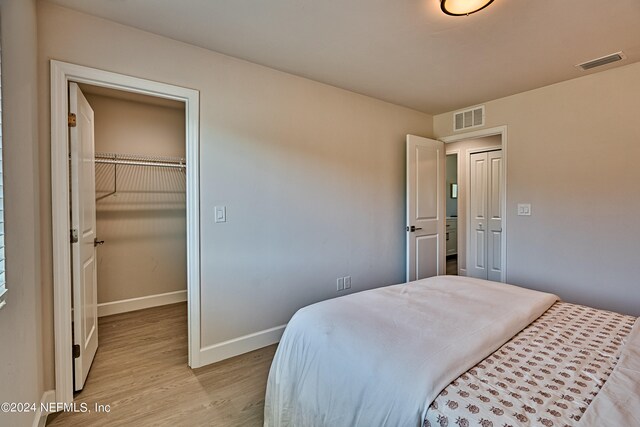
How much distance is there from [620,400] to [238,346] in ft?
7.42

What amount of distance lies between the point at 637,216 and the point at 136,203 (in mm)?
4863

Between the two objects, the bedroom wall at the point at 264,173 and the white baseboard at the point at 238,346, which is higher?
the bedroom wall at the point at 264,173

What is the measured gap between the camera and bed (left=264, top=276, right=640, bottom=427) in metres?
0.87

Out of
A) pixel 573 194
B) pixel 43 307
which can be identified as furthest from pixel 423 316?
pixel 573 194

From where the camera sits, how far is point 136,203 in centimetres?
348

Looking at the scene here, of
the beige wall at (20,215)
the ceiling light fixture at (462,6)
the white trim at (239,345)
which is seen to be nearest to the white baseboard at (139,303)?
the white trim at (239,345)

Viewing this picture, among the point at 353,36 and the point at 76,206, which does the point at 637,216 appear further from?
the point at 76,206

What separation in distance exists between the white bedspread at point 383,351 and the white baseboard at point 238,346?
3.03 ft

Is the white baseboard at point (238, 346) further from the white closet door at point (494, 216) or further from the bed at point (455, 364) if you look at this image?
the white closet door at point (494, 216)

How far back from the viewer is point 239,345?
7.98ft

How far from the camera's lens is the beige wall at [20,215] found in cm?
124

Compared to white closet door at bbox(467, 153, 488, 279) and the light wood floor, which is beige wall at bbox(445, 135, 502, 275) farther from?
the light wood floor

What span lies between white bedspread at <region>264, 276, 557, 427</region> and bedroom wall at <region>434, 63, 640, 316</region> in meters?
1.36

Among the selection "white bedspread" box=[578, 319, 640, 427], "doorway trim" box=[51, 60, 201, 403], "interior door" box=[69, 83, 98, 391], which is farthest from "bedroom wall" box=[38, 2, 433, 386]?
"white bedspread" box=[578, 319, 640, 427]
